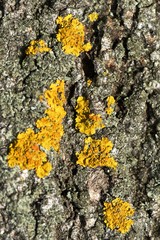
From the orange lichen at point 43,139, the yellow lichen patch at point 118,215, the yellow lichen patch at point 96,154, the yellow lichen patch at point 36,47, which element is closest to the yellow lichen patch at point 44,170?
the orange lichen at point 43,139

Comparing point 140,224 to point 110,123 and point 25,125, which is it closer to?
point 110,123

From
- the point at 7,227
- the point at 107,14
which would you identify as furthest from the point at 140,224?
the point at 107,14

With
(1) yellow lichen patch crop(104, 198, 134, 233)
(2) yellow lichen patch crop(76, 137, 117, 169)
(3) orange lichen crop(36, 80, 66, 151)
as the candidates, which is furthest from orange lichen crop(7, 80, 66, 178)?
(1) yellow lichen patch crop(104, 198, 134, 233)

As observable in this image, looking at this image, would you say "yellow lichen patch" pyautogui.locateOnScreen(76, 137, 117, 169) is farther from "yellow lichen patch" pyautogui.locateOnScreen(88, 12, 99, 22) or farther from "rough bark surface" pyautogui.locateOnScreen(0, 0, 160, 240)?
"yellow lichen patch" pyautogui.locateOnScreen(88, 12, 99, 22)

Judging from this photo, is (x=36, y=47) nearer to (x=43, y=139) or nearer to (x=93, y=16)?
(x=93, y=16)

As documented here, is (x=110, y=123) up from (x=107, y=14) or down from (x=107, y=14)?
down
